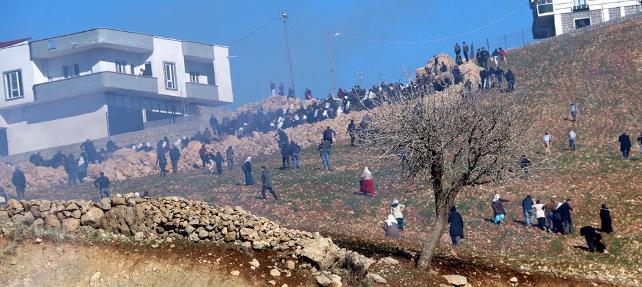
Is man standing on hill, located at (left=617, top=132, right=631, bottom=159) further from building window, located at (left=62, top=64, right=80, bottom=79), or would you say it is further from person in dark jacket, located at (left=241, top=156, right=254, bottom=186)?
building window, located at (left=62, top=64, right=80, bottom=79)

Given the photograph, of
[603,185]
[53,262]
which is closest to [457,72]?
[603,185]

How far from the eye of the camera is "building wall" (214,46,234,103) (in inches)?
3856

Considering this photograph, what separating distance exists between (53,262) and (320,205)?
2098 centimetres

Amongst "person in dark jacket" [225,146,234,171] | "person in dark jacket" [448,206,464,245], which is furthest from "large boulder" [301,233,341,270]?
"person in dark jacket" [225,146,234,171]

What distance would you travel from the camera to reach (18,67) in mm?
86500

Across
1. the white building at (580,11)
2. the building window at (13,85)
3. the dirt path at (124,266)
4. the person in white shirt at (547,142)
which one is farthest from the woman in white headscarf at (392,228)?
the building window at (13,85)

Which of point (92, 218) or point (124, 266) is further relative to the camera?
point (92, 218)

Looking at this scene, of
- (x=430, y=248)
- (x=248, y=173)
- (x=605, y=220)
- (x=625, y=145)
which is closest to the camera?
(x=430, y=248)

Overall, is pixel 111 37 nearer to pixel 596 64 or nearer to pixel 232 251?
pixel 596 64

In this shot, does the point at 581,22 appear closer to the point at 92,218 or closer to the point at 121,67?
the point at 121,67

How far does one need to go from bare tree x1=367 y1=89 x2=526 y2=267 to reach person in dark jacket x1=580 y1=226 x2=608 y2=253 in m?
8.52

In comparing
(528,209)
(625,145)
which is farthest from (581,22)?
(528,209)

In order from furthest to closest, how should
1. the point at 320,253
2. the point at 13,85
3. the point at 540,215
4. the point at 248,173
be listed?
1. the point at 13,85
2. the point at 248,173
3. the point at 540,215
4. the point at 320,253

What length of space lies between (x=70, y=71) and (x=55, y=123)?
5465 mm
